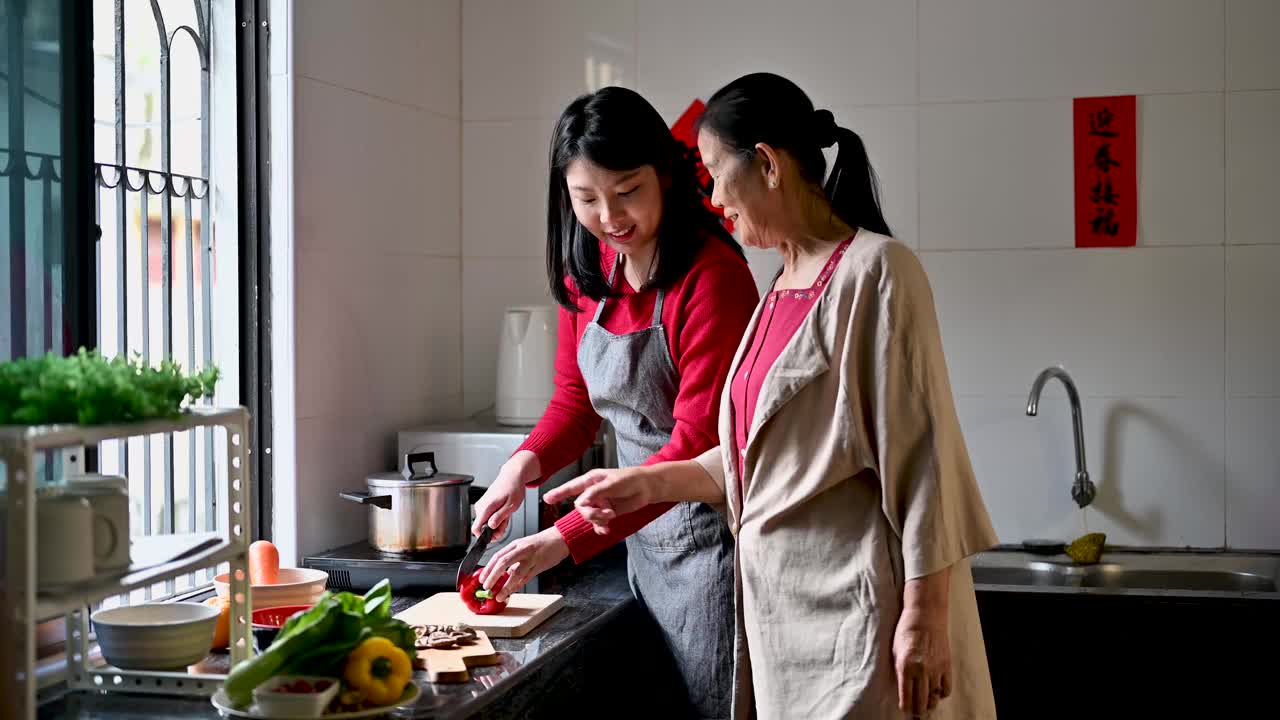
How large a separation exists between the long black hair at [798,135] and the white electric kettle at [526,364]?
4.09 feet

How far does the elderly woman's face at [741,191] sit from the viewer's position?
4.94ft

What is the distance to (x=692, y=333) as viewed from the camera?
1.83 meters

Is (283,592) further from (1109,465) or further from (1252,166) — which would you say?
(1252,166)

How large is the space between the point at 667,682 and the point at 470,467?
75 cm

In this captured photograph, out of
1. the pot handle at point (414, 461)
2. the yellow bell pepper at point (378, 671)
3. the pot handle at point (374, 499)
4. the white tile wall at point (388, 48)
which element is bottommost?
the yellow bell pepper at point (378, 671)

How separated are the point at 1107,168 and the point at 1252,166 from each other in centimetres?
30

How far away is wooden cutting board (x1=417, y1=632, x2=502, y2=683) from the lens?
154 cm

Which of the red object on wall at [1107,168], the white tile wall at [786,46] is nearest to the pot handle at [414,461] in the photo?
the white tile wall at [786,46]

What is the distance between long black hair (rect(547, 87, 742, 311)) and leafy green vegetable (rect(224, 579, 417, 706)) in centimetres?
74

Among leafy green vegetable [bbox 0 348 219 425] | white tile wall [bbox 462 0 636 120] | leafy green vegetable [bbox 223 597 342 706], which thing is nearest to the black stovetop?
leafy green vegetable [bbox 223 597 342 706]

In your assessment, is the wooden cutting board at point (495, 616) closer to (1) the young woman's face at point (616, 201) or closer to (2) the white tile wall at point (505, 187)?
(1) the young woman's face at point (616, 201)

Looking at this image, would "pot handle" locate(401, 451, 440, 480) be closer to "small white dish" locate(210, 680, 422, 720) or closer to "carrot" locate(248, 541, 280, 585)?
"carrot" locate(248, 541, 280, 585)

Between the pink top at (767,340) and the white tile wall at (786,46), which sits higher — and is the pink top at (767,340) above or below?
below

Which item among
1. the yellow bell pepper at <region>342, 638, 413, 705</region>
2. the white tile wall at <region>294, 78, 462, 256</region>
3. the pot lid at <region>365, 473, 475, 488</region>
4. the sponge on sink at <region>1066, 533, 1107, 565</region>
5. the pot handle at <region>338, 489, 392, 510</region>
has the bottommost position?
the sponge on sink at <region>1066, 533, 1107, 565</region>
